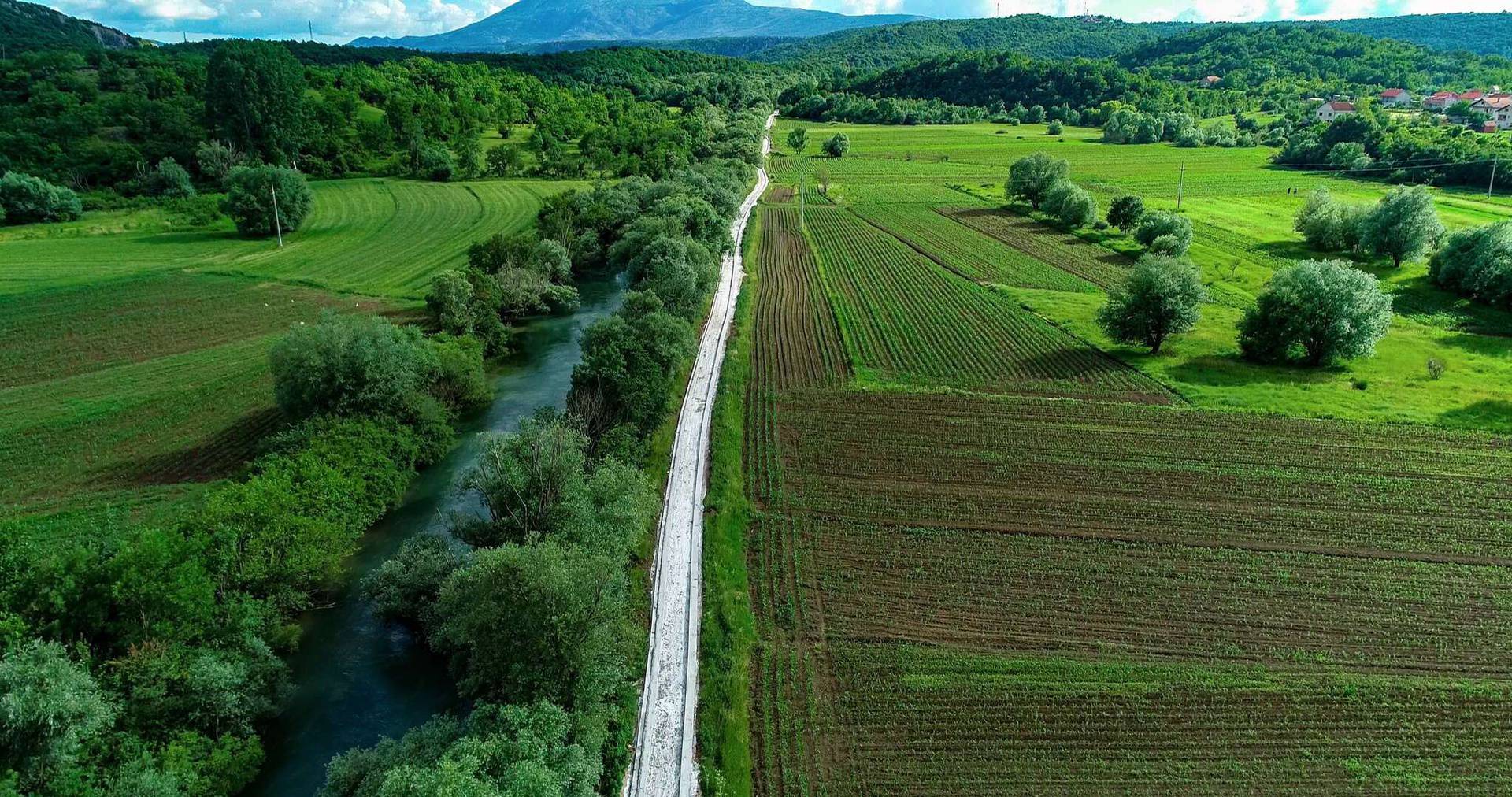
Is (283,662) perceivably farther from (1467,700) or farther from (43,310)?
(43,310)

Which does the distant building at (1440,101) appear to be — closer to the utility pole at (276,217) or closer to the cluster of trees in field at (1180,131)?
the cluster of trees in field at (1180,131)

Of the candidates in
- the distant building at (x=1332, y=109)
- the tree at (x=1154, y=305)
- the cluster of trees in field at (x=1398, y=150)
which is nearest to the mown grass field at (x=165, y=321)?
the tree at (x=1154, y=305)

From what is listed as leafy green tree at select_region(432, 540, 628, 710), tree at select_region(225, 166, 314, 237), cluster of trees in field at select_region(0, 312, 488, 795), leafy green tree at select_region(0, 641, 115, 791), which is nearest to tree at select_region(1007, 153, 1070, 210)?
tree at select_region(225, 166, 314, 237)

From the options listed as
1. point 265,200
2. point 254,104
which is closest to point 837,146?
point 254,104

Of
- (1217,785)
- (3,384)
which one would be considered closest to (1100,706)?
(1217,785)

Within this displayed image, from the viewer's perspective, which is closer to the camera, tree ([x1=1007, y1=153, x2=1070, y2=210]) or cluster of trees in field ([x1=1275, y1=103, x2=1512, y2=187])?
tree ([x1=1007, y1=153, x2=1070, y2=210])

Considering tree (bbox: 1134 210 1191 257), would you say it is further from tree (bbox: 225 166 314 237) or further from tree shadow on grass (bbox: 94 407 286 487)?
tree (bbox: 225 166 314 237)


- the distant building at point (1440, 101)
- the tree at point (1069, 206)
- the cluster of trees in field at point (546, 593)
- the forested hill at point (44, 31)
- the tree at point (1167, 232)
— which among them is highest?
the forested hill at point (44, 31)
